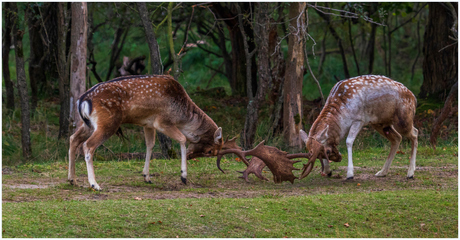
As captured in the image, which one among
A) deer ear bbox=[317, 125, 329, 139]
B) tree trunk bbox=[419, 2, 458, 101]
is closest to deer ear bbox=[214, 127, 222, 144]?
deer ear bbox=[317, 125, 329, 139]

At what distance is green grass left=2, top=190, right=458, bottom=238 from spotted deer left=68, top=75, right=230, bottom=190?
153cm

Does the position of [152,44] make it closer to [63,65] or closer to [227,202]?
[63,65]

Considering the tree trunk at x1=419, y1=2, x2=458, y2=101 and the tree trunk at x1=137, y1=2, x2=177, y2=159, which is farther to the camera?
the tree trunk at x1=419, y1=2, x2=458, y2=101

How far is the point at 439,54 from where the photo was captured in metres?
14.8

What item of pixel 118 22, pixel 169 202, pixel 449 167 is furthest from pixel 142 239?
pixel 118 22

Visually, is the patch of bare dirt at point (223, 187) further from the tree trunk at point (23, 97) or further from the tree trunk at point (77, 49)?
the tree trunk at point (23, 97)

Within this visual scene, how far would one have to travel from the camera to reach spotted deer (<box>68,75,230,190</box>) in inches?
285

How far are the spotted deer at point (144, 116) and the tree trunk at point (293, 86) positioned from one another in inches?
136

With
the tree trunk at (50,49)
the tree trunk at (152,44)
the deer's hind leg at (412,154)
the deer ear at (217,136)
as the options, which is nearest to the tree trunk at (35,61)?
the tree trunk at (50,49)

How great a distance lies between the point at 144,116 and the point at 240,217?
9.25 ft

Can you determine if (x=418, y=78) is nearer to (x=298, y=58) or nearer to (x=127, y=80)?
(x=298, y=58)

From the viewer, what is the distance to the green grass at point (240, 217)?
203 inches

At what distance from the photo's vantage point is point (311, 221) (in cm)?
573

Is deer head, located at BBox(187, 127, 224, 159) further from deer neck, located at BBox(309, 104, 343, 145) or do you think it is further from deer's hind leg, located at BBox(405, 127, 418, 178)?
deer's hind leg, located at BBox(405, 127, 418, 178)
